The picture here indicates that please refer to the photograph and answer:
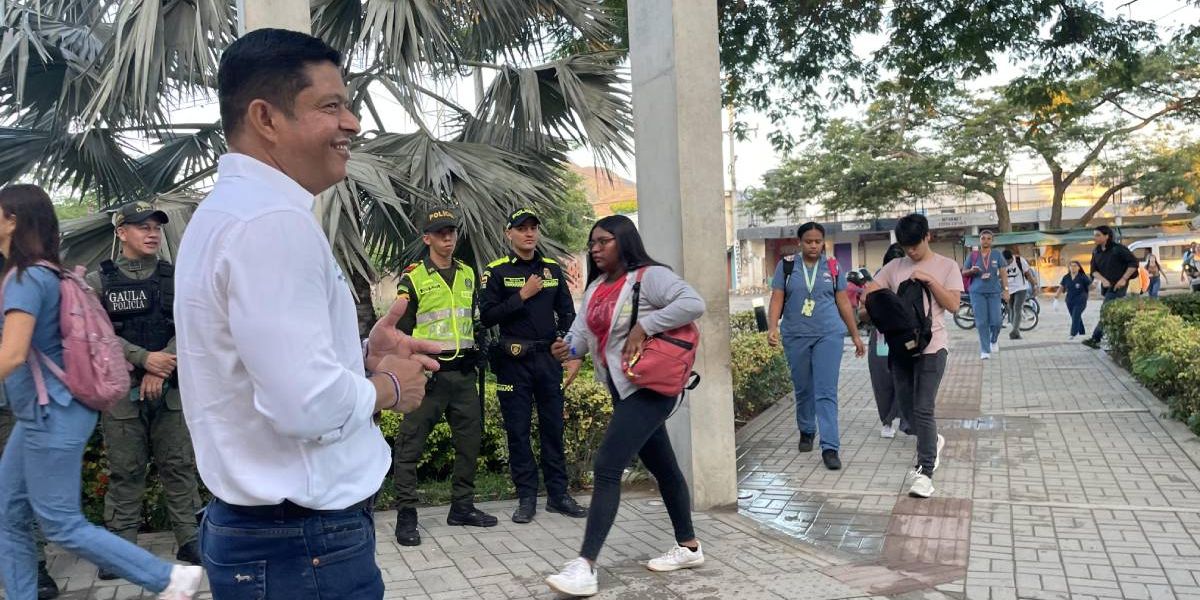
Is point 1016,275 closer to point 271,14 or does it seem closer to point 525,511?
point 525,511

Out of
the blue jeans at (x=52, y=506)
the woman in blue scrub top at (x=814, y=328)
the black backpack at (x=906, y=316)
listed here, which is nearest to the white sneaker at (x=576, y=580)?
the blue jeans at (x=52, y=506)

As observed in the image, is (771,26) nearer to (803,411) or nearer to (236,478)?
(803,411)

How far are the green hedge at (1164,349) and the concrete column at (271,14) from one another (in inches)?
269

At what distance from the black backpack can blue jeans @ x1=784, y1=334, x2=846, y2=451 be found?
33.4 inches

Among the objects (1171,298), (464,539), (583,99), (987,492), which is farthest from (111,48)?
(1171,298)

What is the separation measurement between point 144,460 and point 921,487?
14.6 ft

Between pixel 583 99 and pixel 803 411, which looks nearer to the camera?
pixel 803 411

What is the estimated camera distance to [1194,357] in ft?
23.7

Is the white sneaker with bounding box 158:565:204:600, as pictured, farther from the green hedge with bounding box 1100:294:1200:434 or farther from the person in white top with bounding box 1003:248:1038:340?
the person in white top with bounding box 1003:248:1038:340

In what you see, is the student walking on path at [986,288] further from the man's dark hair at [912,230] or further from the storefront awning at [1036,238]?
the storefront awning at [1036,238]

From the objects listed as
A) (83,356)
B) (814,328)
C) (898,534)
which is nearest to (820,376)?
(814,328)

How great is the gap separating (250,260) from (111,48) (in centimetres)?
634

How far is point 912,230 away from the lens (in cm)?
588

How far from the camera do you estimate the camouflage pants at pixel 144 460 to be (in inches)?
177
